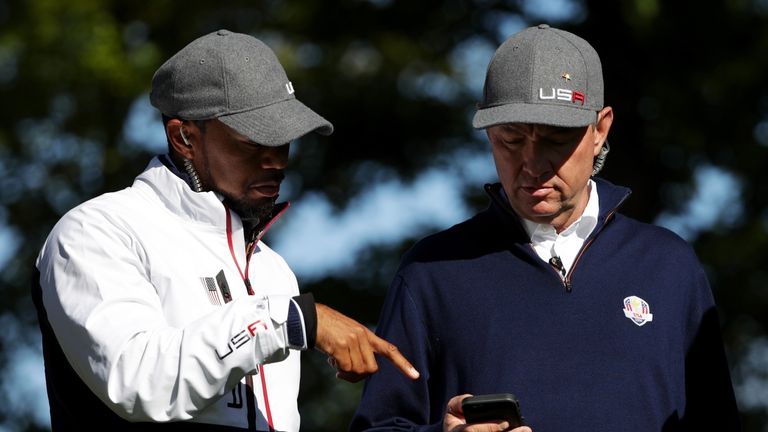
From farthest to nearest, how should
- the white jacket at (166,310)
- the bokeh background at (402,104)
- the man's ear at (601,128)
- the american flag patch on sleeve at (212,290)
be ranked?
the bokeh background at (402,104)
the man's ear at (601,128)
the american flag patch on sleeve at (212,290)
the white jacket at (166,310)

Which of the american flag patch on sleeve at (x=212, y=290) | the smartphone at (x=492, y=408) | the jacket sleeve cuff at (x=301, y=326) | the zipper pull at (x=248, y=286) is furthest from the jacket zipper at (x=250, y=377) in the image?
the smartphone at (x=492, y=408)

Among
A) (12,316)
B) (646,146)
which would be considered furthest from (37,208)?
(646,146)

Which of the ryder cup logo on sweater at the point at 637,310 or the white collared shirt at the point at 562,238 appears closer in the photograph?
the ryder cup logo on sweater at the point at 637,310

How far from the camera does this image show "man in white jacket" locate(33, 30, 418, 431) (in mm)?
3441

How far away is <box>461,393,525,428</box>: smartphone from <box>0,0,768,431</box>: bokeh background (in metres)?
6.57

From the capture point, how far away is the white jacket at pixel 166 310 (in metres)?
3.43

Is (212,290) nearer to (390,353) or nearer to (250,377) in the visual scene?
(250,377)

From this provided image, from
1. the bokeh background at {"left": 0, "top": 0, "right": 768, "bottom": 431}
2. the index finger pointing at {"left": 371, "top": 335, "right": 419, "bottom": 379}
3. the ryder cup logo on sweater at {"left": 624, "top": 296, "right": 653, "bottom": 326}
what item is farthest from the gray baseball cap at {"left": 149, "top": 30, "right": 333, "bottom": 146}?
the bokeh background at {"left": 0, "top": 0, "right": 768, "bottom": 431}

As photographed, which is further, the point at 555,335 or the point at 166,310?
the point at 555,335

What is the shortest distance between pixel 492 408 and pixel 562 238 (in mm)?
708

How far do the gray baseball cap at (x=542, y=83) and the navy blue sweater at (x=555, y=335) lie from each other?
0.29 metres

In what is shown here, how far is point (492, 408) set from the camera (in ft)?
12.0

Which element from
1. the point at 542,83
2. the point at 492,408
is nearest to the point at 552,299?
the point at 492,408

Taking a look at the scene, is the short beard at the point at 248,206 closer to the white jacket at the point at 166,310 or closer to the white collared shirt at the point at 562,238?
the white jacket at the point at 166,310
